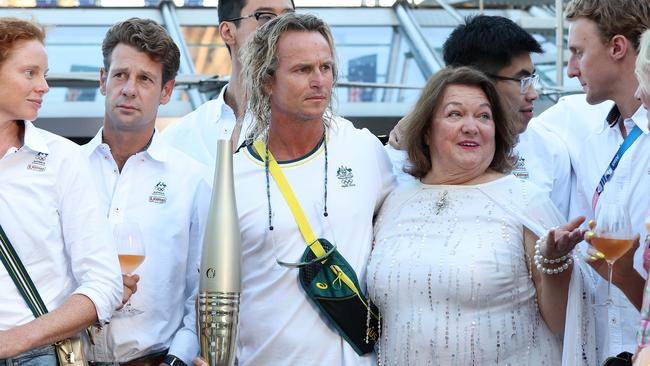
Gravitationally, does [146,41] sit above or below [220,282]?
above

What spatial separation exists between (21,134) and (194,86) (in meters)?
6.60

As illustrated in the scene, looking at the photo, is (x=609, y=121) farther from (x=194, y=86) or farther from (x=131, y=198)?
(x=194, y=86)

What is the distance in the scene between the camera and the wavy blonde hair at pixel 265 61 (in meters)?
4.55

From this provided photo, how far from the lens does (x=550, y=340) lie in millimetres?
4195

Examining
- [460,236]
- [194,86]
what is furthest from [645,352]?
[194,86]

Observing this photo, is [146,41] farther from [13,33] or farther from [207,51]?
[207,51]

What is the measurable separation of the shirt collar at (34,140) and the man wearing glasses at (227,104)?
1.21m

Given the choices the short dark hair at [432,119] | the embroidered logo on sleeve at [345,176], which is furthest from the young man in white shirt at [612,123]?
the embroidered logo on sleeve at [345,176]

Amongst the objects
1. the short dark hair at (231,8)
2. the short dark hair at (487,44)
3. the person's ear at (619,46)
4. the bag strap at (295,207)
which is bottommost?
the bag strap at (295,207)

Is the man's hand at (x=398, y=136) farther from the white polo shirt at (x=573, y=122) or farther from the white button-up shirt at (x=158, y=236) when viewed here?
the white button-up shirt at (x=158, y=236)

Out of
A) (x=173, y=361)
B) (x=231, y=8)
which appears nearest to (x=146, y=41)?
(x=231, y=8)

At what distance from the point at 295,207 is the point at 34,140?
1.03 m

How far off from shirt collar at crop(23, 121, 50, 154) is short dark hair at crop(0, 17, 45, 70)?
260 millimetres

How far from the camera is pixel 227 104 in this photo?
5547 mm
